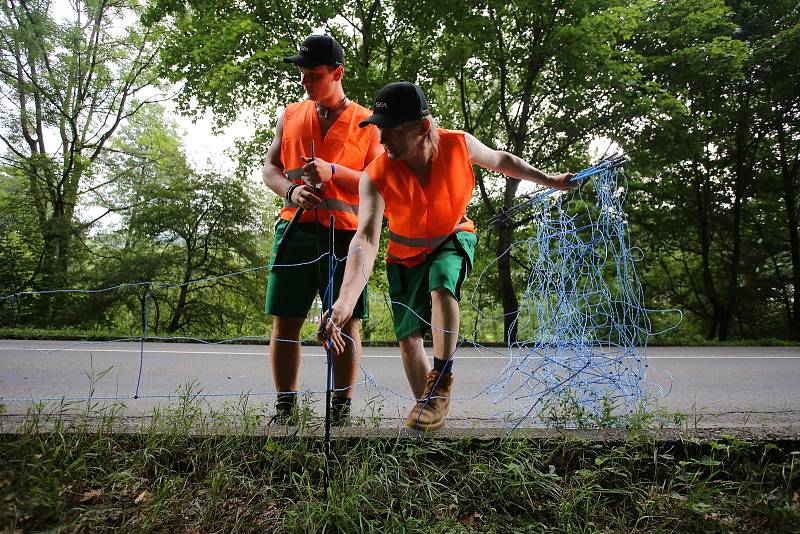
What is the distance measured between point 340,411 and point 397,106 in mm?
1516

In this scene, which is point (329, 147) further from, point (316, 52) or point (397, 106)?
Result: point (397, 106)

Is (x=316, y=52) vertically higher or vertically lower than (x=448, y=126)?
lower

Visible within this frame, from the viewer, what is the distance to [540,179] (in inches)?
95.7

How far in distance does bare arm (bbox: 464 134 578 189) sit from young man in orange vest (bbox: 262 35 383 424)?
2.07 ft

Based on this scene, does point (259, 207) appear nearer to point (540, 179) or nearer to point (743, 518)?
point (540, 179)

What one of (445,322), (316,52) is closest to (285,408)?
(445,322)

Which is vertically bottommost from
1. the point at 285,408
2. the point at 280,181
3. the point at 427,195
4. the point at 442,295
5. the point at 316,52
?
the point at 285,408

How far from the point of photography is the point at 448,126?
12461 millimetres

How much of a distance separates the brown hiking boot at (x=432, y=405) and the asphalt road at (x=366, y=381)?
11.3 inches

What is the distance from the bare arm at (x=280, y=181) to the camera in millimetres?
2227

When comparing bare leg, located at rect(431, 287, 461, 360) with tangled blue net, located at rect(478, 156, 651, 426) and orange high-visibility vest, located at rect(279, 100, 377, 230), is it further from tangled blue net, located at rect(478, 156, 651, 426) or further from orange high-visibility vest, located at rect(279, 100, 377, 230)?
orange high-visibility vest, located at rect(279, 100, 377, 230)

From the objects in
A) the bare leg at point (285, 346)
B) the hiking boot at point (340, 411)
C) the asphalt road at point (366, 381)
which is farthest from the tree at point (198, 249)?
the hiking boot at point (340, 411)

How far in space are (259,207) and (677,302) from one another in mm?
12339

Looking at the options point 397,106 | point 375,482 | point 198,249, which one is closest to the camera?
point 375,482
